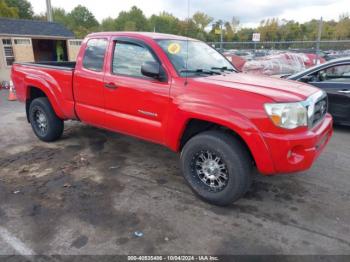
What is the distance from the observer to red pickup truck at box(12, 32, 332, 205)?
286 cm

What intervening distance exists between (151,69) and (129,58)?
662mm

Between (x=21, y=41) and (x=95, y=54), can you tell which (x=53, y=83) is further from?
(x=21, y=41)

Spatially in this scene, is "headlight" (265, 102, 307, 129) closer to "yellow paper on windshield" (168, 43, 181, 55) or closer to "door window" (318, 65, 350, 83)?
"yellow paper on windshield" (168, 43, 181, 55)

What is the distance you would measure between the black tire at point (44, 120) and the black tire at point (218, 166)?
9.09ft

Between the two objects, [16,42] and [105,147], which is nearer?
[105,147]

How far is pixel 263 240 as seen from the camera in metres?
2.73

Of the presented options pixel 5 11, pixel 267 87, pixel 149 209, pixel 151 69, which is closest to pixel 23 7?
pixel 5 11

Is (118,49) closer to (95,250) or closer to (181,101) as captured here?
(181,101)

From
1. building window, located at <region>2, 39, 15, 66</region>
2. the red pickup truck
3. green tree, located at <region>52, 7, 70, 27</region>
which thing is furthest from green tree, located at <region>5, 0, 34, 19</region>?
the red pickup truck

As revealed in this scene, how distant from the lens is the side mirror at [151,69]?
132 inches

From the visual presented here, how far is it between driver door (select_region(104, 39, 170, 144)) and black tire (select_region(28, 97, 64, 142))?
1.45 meters

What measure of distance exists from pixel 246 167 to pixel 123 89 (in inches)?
72.6

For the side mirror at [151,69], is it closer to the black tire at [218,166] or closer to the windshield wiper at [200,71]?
the windshield wiper at [200,71]


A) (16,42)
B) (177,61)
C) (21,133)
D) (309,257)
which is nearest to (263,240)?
(309,257)
